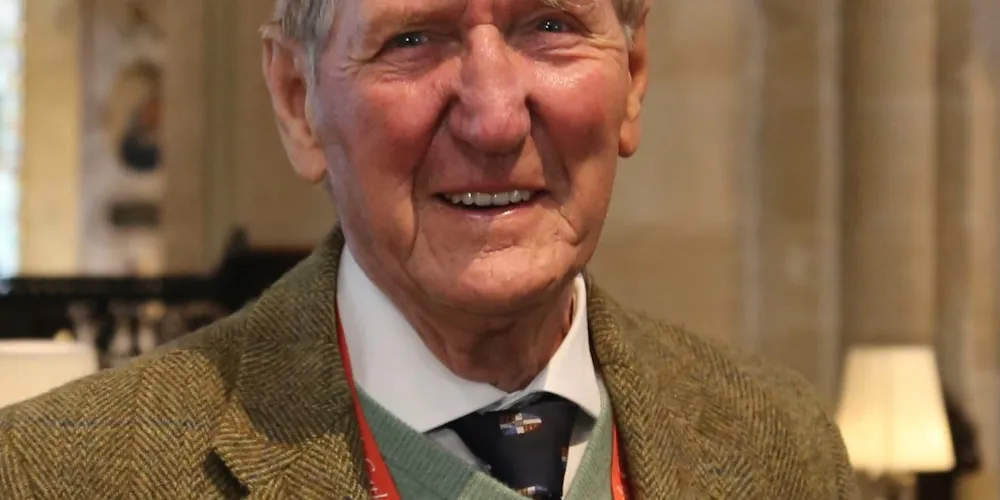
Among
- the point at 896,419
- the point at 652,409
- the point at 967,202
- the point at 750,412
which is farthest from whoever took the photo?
the point at 967,202

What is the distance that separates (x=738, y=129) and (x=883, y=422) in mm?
1109

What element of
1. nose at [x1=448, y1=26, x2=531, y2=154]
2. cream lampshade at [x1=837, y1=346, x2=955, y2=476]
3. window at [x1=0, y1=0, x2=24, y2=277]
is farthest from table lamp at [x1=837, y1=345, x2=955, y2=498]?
window at [x1=0, y1=0, x2=24, y2=277]

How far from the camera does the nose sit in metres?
1.27

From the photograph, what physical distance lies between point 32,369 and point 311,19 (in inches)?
42.9

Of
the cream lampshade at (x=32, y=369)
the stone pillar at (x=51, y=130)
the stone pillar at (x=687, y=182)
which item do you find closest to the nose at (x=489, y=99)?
the cream lampshade at (x=32, y=369)

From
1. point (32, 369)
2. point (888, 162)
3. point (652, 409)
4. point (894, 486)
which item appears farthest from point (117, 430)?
point (888, 162)

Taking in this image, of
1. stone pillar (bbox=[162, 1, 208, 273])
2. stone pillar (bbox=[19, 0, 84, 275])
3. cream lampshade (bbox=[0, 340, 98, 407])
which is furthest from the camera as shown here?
stone pillar (bbox=[19, 0, 84, 275])

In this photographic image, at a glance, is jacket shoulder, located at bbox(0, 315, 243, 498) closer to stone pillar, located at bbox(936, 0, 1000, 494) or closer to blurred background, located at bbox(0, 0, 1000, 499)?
blurred background, located at bbox(0, 0, 1000, 499)

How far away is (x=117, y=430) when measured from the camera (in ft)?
4.19

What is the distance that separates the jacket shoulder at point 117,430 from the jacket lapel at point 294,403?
0.03 metres

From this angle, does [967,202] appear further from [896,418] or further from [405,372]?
[405,372]

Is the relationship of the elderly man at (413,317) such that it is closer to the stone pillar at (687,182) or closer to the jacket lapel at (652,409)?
the jacket lapel at (652,409)

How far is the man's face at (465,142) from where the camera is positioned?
50.8 inches

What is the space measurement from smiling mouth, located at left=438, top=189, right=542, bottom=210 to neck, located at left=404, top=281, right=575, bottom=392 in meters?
0.13
